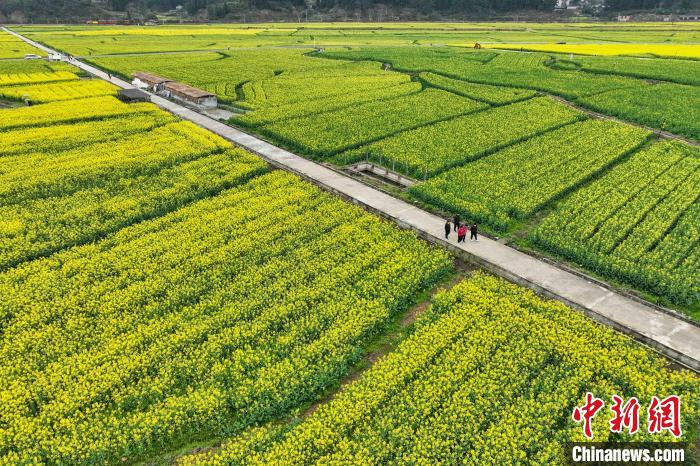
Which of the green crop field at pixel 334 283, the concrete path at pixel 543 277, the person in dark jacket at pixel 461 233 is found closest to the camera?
the green crop field at pixel 334 283

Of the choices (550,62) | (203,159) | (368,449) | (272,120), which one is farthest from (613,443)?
(550,62)

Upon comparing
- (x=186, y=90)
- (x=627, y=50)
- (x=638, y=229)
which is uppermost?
(x=627, y=50)

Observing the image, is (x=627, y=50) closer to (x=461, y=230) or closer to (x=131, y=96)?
(x=461, y=230)

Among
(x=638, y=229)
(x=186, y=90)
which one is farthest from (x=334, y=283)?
(x=186, y=90)

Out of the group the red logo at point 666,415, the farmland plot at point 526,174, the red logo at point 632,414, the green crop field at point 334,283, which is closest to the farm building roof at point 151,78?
the green crop field at point 334,283

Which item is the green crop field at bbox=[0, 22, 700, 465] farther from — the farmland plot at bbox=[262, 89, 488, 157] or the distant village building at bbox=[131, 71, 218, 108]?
the distant village building at bbox=[131, 71, 218, 108]

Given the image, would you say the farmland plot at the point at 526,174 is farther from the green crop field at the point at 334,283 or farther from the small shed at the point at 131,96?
the small shed at the point at 131,96

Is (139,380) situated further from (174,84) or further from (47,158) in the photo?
(174,84)
